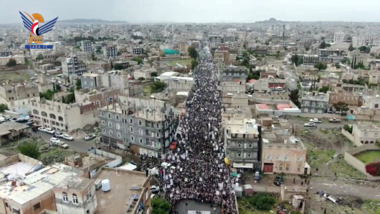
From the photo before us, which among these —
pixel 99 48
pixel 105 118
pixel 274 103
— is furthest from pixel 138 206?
pixel 99 48

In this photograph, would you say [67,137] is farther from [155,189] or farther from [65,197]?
[65,197]

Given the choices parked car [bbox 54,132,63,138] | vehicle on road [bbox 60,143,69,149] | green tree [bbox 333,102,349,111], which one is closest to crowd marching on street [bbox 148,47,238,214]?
vehicle on road [bbox 60,143,69,149]

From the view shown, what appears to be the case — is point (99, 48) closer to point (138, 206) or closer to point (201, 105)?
point (201, 105)

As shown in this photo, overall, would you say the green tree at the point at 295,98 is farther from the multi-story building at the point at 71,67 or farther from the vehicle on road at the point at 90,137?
the multi-story building at the point at 71,67

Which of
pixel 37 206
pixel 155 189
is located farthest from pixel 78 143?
pixel 37 206

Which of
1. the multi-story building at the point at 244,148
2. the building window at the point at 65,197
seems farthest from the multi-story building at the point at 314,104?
the building window at the point at 65,197

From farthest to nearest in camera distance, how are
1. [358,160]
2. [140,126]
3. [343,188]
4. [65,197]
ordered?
[140,126] < [358,160] < [343,188] < [65,197]

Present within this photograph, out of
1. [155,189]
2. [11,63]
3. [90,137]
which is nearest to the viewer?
[155,189]
